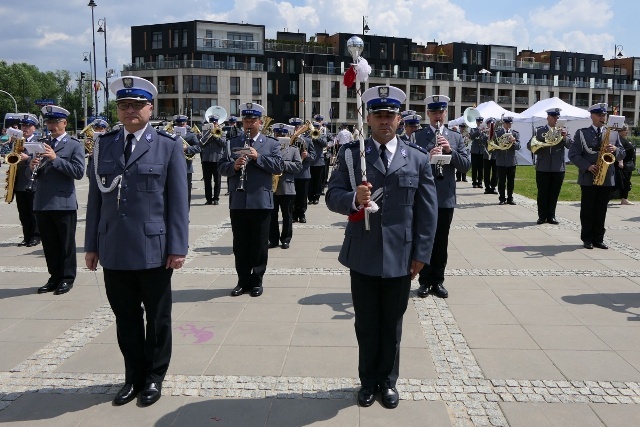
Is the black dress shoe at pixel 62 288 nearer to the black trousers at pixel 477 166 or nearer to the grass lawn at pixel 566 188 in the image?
the grass lawn at pixel 566 188

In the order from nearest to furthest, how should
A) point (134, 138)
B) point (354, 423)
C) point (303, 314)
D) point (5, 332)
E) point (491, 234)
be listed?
point (354, 423) → point (134, 138) → point (5, 332) → point (303, 314) → point (491, 234)

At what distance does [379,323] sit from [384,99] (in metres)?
1.63

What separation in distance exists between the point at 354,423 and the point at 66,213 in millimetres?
5237

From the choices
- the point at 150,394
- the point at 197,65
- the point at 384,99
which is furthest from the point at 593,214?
the point at 197,65

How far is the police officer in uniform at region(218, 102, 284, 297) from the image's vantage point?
24.5ft

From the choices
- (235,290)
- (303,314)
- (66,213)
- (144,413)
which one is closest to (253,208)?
(235,290)

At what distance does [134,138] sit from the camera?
4.51m

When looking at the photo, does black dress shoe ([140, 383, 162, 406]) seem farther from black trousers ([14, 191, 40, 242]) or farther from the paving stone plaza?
black trousers ([14, 191, 40, 242])

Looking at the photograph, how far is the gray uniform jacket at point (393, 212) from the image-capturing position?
4266 millimetres

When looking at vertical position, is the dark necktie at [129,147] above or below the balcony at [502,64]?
below

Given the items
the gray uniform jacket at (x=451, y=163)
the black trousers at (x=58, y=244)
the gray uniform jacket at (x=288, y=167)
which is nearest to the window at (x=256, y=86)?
the gray uniform jacket at (x=288, y=167)

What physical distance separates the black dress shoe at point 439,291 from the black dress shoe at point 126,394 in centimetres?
396

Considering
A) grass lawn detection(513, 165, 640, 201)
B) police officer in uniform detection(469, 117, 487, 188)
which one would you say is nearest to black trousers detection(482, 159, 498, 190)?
police officer in uniform detection(469, 117, 487, 188)

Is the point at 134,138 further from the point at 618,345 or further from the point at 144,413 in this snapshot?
the point at 618,345
